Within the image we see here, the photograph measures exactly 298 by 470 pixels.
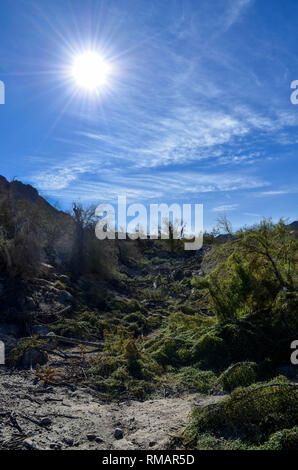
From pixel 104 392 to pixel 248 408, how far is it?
2.73 meters

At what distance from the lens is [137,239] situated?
38.2 m

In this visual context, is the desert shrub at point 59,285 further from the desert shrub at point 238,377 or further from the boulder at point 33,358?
the desert shrub at point 238,377

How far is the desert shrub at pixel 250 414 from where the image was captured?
365 cm

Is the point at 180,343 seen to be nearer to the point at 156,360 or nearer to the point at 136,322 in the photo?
the point at 156,360

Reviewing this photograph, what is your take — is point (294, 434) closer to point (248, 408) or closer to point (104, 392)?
point (248, 408)

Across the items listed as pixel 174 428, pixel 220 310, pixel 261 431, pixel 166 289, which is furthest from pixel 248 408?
pixel 166 289

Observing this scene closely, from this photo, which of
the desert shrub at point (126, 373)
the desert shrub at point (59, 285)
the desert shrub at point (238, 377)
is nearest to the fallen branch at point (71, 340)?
the desert shrub at point (126, 373)

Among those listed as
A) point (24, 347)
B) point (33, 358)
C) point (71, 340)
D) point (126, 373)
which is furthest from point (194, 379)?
point (24, 347)

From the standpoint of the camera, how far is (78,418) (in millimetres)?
4461

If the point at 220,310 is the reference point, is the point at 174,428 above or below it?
below

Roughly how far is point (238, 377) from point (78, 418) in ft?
8.45

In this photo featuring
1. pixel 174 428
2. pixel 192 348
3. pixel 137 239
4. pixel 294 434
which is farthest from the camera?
pixel 137 239
